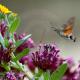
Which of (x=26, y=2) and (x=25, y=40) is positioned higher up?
(x=25, y=40)

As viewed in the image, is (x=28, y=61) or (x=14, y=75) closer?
(x=14, y=75)

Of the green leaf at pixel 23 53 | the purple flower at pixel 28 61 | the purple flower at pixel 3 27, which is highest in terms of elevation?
the purple flower at pixel 3 27

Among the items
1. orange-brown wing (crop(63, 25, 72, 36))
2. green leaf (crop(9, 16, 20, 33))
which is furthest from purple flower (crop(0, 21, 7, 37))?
orange-brown wing (crop(63, 25, 72, 36))

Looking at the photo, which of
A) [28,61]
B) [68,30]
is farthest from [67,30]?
[28,61]

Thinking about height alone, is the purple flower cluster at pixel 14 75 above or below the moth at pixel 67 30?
below

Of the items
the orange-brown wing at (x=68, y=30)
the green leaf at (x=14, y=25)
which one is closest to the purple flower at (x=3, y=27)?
the green leaf at (x=14, y=25)

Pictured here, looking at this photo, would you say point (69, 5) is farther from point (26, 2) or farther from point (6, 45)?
point (6, 45)

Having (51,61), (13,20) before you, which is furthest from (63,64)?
(13,20)

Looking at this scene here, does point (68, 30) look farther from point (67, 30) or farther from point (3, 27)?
point (3, 27)

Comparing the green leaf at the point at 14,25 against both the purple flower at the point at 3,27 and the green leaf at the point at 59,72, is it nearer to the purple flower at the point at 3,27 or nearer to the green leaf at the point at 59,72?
the purple flower at the point at 3,27
